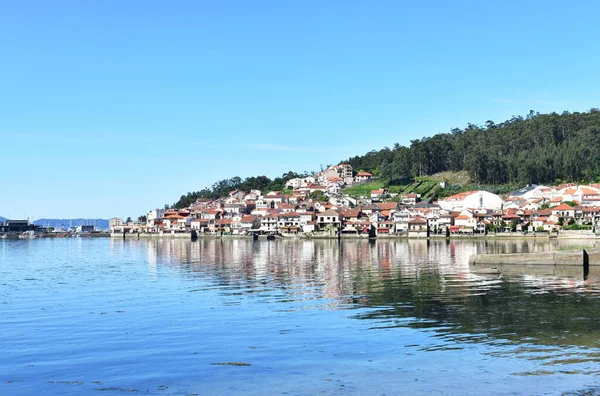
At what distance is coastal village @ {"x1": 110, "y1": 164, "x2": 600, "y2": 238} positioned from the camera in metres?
104

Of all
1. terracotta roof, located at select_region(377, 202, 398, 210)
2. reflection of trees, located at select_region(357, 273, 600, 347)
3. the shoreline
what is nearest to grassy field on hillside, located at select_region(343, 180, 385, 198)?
terracotta roof, located at select_region(377, 202, 398, 210)

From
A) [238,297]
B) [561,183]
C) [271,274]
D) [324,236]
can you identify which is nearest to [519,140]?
[561,183]

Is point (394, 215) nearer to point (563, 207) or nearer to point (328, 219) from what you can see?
point (328, 219)

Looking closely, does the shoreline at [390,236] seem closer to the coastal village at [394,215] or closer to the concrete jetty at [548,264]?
the coastal village at [394,215]

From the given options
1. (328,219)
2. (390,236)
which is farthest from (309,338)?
(328,219)

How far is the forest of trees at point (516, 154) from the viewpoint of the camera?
12862 centimetres

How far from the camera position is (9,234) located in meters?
181

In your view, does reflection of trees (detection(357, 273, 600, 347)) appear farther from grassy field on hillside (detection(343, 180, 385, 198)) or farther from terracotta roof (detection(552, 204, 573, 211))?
grassy field on hillside (detection(343, 180, 385, 198))

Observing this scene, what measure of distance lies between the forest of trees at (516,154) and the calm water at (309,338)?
102847 millimetres

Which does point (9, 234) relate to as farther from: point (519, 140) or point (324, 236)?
point (519, 140)

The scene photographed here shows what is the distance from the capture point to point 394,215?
115188 millimetres

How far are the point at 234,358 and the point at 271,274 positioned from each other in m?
24.6

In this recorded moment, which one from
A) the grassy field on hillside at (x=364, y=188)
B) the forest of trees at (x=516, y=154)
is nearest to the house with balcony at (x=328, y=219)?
the grassy field on hillside at (x=364, y=188)

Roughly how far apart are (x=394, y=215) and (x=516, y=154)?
45.9 m
